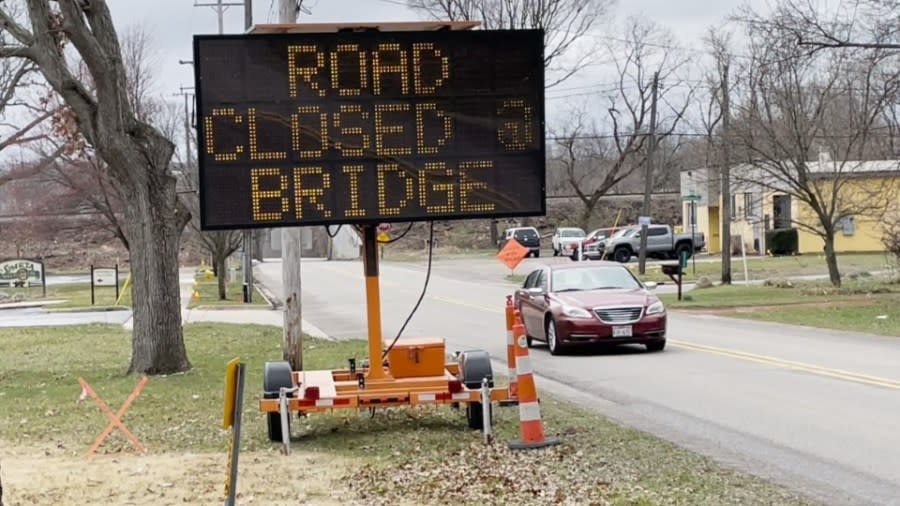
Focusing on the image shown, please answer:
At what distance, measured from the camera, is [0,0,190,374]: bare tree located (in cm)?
1501

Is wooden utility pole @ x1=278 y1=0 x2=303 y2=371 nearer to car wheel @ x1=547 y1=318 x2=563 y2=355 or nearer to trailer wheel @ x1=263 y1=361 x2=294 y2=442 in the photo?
car wheel @ x1=547 y1=318 x2=563 y2=355

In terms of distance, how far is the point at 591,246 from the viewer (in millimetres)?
60000

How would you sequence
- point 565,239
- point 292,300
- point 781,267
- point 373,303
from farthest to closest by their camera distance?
1. point 565,239
2. point 781,267
3. point 292,300
4. point 373,303

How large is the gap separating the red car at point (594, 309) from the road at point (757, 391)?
0.35 meters

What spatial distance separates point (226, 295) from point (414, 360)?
31335 millimetres

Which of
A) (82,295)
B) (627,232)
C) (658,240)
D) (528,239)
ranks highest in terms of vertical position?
(627,232)

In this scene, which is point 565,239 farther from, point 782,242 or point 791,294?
point 791,294

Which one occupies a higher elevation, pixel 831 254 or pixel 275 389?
pixel 831 254

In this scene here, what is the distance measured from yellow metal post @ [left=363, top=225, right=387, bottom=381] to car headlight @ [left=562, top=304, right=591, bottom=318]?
24.8 feet

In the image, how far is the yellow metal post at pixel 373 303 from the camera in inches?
413

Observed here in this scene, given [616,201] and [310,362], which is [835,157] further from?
[616,201]

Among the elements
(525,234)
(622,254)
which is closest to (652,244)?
(622,254)

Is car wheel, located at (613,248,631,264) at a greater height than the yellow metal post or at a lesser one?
lesser

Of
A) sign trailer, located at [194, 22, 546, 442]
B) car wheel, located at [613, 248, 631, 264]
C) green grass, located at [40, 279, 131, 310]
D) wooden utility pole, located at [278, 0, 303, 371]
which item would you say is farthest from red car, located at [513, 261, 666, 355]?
car wheel, located at [613, 248, 631, 264]
